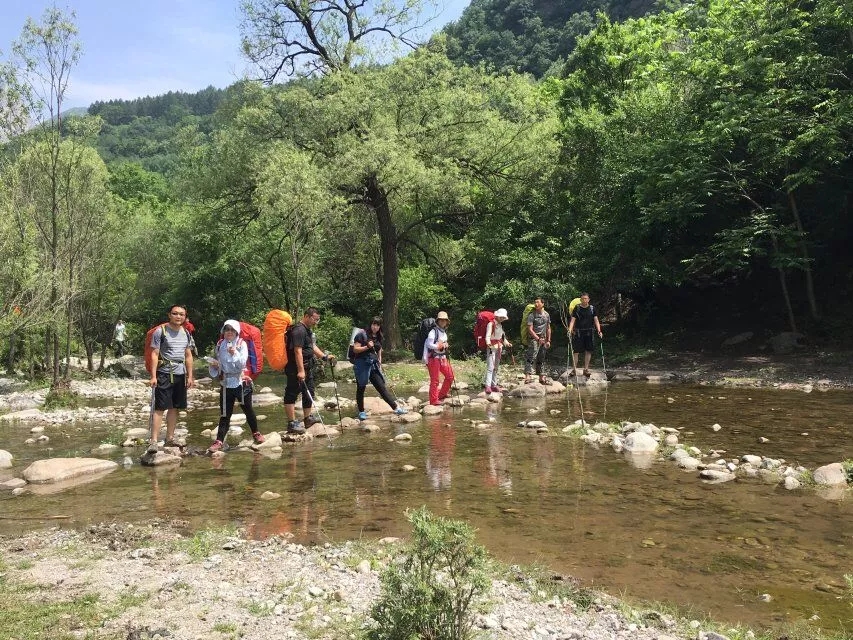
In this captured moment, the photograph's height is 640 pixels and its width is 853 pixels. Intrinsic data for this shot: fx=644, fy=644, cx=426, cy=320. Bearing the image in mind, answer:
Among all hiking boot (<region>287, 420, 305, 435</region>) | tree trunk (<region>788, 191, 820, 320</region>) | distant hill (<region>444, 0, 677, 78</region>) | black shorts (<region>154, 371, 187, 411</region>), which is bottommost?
hiking boot (<region>287, 420, 305, 435</region>)

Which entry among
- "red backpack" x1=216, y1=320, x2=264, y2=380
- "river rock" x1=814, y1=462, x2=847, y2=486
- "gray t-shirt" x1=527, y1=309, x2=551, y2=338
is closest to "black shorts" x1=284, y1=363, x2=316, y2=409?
"red backpack" x1=216, y1=320, x2=264, y2=380

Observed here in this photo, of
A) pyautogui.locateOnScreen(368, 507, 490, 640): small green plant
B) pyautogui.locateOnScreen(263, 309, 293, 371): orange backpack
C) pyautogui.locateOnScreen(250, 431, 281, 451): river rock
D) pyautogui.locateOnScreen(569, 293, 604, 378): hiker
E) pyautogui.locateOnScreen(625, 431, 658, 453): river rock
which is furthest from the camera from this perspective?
pyautogui.locateOnScreen(569, 293, 604, 378): hiker

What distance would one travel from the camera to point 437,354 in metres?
13.4

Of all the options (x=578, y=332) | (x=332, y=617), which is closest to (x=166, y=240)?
(x=578, y=332)

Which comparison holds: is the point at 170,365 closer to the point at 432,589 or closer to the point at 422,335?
the point at 422,335

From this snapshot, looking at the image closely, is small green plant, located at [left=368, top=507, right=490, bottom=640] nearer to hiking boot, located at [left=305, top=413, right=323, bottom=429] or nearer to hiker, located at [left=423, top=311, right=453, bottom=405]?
hiking boot, located at [left=305, top=413, right=323, bottom=429]

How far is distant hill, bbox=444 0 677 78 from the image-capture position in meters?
71.2

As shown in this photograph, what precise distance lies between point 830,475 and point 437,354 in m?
7.52

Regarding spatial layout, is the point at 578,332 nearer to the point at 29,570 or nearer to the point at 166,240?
the point at 29,570

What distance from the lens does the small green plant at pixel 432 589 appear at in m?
3.72

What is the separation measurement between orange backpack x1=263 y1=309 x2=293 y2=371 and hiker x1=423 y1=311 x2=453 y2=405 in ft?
10.8

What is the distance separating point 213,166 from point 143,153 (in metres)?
111

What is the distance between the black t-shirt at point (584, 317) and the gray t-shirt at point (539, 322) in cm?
110

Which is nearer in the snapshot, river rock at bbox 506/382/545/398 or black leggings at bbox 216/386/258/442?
black leggings at bbox 216/386/258/442
